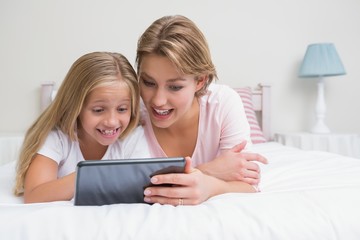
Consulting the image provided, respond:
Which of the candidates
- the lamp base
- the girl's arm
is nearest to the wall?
the lamp base

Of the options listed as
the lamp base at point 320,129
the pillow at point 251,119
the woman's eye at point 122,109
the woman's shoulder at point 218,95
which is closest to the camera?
the woman's eye at point 122,109

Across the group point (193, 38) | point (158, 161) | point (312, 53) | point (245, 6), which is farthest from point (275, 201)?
point (245, 6)

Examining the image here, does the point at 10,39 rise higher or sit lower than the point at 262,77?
higher

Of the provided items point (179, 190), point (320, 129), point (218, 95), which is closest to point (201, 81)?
point (218, 95)

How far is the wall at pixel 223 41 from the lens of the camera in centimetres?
241

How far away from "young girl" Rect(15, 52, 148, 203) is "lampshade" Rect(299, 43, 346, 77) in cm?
163

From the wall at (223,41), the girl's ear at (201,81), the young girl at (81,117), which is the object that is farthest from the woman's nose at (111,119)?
the wall at (223,41)

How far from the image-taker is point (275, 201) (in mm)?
683

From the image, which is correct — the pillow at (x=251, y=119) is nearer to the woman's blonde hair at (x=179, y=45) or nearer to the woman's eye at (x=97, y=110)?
the woman's blonde hair at (x=179, y=45)

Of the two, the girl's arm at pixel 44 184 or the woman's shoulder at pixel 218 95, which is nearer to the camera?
the girl's arm at pixel 44 184

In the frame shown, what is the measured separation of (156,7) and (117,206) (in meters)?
2.02

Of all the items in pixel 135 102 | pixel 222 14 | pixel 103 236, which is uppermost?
pixel 222 14

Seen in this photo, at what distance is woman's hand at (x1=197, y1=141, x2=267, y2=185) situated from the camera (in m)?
0.99

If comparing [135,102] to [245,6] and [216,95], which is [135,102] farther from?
[245,6]
